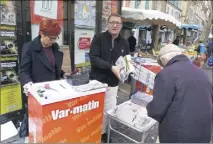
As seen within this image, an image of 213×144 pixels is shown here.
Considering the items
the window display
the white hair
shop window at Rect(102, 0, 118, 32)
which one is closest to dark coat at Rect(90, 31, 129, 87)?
the white hair

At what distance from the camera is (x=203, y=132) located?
1.82 meters

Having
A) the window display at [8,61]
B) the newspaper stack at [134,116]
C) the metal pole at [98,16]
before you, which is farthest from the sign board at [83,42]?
the newspaper stack at [134,116]

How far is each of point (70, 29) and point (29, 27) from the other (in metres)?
1.03

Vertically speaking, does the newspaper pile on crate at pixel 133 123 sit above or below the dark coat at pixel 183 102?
below

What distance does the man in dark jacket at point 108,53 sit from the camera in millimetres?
2588

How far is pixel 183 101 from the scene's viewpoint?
5.56 feet

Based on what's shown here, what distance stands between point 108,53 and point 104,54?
2.0 inches

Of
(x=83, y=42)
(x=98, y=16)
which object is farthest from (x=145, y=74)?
(x=98, y=16)

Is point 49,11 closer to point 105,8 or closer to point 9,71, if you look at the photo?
point 9,71

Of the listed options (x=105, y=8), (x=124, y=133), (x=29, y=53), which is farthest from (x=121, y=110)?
(x=105, y=8)

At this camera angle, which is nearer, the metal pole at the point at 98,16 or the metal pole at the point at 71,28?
the metal pole at the point at 71,28

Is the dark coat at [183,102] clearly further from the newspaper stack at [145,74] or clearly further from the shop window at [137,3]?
the shop window at [137,3]

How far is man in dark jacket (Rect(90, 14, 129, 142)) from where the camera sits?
2.59 meters

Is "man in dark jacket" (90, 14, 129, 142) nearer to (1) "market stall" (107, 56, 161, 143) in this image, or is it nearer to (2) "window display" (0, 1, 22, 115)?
(1) "market stall" (107, 56, 161, 143)
